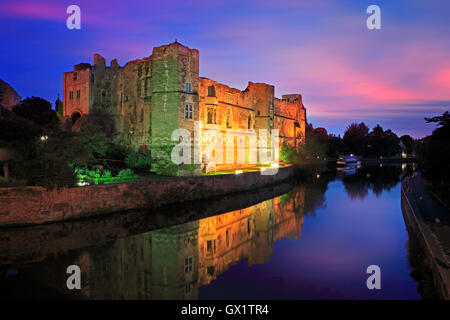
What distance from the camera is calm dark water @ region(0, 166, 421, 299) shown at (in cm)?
816

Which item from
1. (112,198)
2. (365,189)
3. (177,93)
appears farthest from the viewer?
(365,189)

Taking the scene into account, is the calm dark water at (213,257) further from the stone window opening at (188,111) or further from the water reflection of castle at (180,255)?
the stone window opening at (188,111)

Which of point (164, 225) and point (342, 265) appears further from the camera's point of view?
point (164, 225)

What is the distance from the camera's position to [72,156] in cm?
1557

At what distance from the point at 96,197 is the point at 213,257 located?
6.79 m

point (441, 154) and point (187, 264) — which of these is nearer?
point (187, 264)

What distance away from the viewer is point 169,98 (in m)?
22.7

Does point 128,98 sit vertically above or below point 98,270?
above

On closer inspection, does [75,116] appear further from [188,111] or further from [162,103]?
[188,111]

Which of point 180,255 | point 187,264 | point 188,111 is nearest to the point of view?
point 187,264

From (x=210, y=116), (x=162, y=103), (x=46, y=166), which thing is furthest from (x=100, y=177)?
(x=210, y=116)
